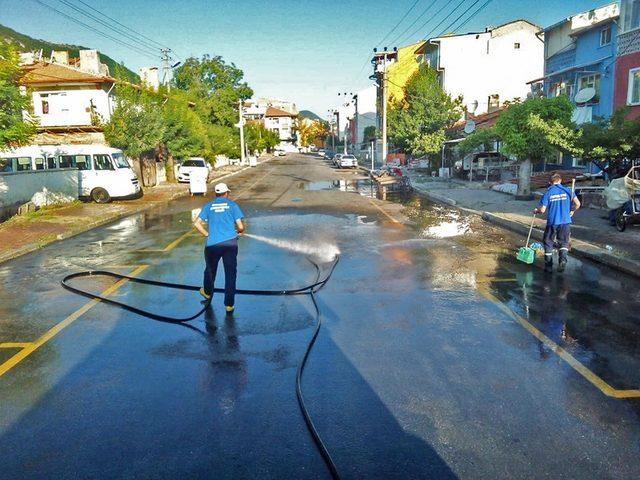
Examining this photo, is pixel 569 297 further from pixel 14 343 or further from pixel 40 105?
pixel 40 105

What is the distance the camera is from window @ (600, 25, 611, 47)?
84.3ft

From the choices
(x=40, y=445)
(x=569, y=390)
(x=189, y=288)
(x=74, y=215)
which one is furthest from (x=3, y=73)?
(x=569, y=390)

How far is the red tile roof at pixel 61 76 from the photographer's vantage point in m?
32.2

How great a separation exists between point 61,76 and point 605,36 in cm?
Answer: 3181

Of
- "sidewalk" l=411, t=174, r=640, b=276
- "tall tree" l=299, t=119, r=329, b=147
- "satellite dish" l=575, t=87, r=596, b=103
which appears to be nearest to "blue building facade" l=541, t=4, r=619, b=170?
"satellite dish" l=575, t=87, r=596, b=103

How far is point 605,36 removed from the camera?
25984 millimetres

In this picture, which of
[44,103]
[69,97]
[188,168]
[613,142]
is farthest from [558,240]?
[44,103]

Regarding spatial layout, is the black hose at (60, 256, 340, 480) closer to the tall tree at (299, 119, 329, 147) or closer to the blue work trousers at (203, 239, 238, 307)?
the blue work trousers at (203, 239, 238, 307)

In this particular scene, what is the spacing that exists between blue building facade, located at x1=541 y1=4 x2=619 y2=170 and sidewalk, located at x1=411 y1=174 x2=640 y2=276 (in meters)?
7.07

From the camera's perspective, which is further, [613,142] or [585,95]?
[585,95]

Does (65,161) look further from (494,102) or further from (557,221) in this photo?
(494,102)

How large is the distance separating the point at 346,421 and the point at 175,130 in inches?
1271

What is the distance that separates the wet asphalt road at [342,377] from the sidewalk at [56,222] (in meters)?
3.52

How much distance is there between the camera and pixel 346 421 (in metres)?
4.36
